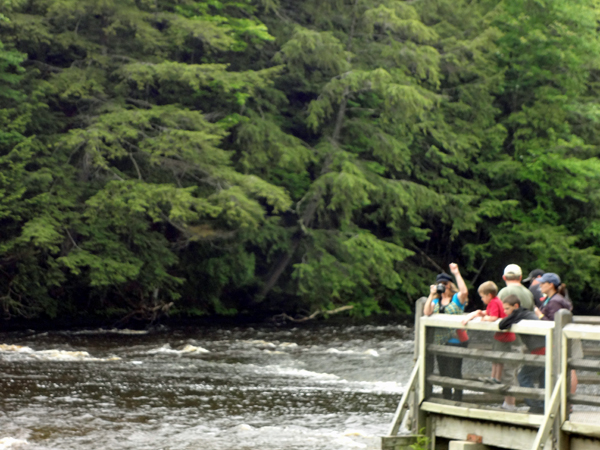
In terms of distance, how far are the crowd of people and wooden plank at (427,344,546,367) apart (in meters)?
0.05

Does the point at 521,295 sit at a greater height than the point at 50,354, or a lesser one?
greater

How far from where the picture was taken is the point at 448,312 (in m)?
8.34

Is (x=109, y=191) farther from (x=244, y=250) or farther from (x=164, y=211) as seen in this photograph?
(x=244, y=250)

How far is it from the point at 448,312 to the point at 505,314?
984 mm

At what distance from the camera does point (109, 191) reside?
73.2ft

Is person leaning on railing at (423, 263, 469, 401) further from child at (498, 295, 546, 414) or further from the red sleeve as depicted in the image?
child at (498, 295, 546, 414)

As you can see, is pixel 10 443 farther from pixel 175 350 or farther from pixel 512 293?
pixel 175 350

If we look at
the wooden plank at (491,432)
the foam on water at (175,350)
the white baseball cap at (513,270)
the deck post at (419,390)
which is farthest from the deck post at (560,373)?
the foam on water at (175,350)

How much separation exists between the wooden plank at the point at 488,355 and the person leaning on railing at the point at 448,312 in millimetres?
57

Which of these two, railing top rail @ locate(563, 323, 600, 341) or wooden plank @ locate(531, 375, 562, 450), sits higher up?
railing top rail @ locate(563, 323, 600, 341)

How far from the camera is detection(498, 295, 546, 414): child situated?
711cm

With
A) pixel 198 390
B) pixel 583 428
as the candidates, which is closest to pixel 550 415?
pixel 583 428

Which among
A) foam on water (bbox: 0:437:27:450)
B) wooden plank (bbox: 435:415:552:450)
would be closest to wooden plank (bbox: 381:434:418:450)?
wooden plank (bbox: 435:415:552:450)

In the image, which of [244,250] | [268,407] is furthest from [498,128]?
[268,407]
